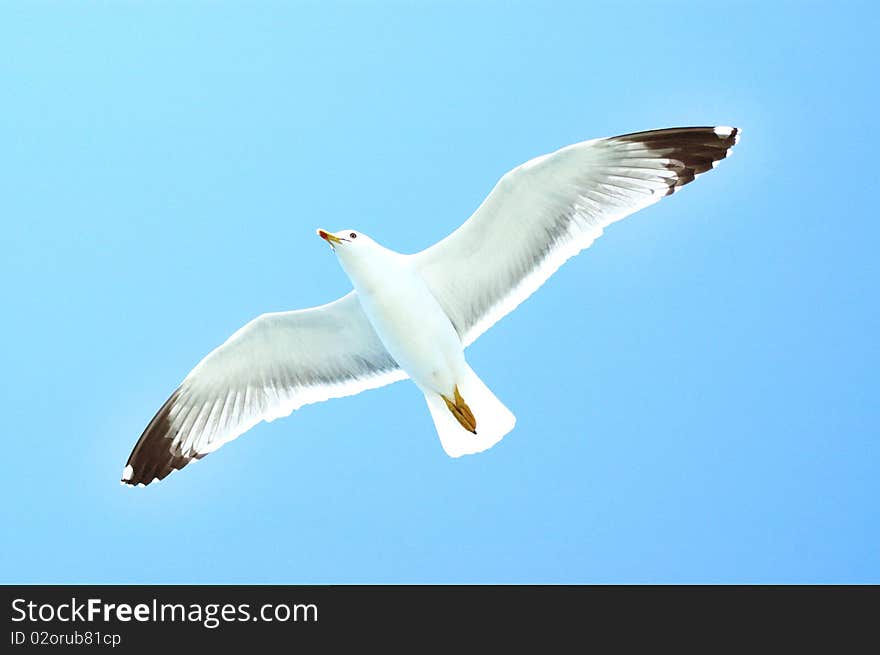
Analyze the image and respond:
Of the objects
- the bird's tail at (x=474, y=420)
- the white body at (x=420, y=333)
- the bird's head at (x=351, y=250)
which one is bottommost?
the bird's tail at (x=474, y=420)

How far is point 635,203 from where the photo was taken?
5.75m

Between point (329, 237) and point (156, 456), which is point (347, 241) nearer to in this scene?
point (329, 237)

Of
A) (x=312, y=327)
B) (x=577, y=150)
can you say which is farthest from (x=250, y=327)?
(x=577, y=150)

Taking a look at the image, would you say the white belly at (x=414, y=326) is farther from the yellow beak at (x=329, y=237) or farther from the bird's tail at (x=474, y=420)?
the yellow beak at (x=329, y=237)

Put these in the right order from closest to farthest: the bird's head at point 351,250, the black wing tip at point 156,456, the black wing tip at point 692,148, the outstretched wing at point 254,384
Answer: the black wing tip at point 692,148 < the bird's head at point 351,250 < the outstretched wing at point 254,384 < the black wing tip at point 156,456

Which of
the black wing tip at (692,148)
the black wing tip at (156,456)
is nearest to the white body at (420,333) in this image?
the black wing tip at (692,148)

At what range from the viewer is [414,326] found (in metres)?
5.91

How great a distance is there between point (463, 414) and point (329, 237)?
121 cm

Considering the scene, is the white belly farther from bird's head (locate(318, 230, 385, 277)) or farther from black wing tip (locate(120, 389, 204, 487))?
black wing tip (locate(120, 389, 204, 487))

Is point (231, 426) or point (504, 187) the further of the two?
point (231, 426)

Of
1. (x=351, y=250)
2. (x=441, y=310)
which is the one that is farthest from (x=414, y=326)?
(x=351, y=250)

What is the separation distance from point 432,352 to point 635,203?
1.36 meters

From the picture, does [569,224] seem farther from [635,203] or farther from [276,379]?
[276,379]

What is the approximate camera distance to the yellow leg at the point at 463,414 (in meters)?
5.92
